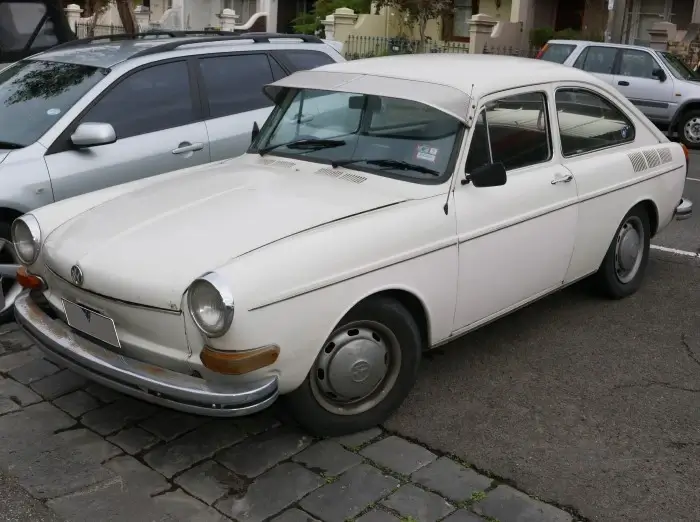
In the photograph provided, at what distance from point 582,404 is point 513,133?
1.59m

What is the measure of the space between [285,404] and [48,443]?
1189 millimetres

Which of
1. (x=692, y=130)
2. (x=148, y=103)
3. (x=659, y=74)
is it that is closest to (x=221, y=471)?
(x=148, y=103)

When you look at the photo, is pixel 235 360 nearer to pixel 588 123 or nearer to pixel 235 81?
pixel 588 123

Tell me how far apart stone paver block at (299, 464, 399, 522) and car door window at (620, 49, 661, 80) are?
43.0 ft

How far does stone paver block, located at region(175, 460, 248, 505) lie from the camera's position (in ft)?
12.2

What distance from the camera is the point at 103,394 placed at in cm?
462

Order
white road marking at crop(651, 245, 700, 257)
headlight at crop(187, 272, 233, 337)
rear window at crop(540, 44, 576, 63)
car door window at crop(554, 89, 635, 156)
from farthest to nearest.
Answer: rear window at crop(540, 44, 576, 63) < white road marking at crop(651, 245, 700, 257) < car door window at crop(554, 89, 635, 156) < headlight at crop(187, 272, 233, 337)

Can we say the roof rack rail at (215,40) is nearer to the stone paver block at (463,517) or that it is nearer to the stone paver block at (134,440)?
the stone paver block at (134,440)

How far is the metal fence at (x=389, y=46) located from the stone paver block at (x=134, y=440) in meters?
21.5

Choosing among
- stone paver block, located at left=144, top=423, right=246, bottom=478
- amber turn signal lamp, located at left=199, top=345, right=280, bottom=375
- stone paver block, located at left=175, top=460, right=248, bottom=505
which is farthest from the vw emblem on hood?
stone paver block, located at left=175, top=460, right=248, bottom=505

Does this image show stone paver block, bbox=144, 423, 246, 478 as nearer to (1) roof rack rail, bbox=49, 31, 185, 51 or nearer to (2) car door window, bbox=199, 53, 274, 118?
(2) car door window, bbox=199, 53, 274, 118

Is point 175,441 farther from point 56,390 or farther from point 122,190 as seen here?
point 122,190

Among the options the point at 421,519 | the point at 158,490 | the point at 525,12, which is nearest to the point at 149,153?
the point at 158,490

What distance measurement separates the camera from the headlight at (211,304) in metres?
3.46
